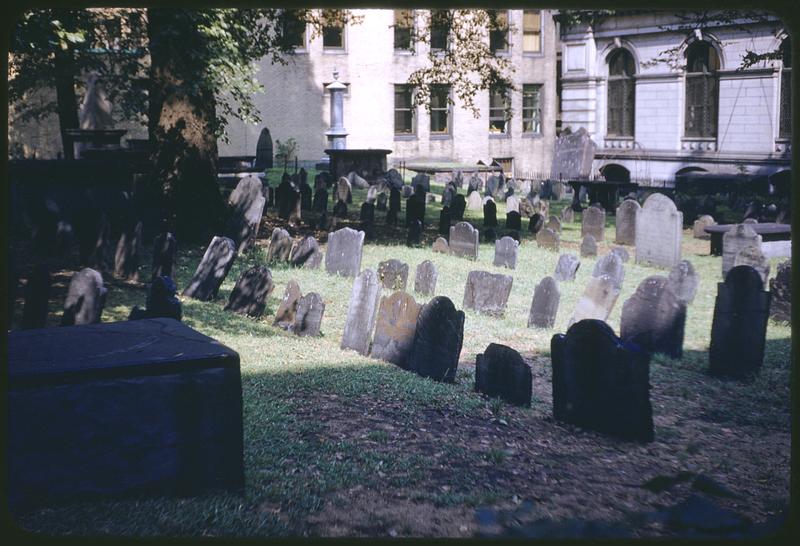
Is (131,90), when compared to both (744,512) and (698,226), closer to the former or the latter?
(698,226)

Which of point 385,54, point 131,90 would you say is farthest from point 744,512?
point 385,54

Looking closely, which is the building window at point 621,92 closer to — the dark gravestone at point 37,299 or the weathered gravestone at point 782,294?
the weathered gravestone at point 782,294

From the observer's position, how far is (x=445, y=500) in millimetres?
4543

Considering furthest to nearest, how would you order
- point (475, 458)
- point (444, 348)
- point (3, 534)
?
point (444, 348), point (475, 458), point (3, 534)

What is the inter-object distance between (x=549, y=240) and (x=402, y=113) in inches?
854

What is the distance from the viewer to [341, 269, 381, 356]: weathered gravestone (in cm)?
795

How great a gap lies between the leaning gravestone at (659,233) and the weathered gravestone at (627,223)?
1.55 m

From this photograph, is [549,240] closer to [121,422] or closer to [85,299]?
[85,299]

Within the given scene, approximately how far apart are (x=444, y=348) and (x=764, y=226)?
29.0 ft

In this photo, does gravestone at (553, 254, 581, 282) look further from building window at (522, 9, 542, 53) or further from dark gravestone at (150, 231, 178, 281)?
building window at (522, 9, 542, 53)

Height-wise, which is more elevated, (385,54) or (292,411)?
(385,54)

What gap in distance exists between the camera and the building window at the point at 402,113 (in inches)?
1379

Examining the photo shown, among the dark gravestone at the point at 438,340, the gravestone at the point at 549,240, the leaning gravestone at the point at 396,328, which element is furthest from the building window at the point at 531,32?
the dark gravestone at the point at 438,340

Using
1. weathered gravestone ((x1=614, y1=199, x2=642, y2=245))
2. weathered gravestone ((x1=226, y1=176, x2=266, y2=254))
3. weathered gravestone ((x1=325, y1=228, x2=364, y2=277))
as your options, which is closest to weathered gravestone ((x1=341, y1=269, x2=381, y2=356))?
weathered gravestone ((x1=325, y1=228, x2=364, y2=277))
